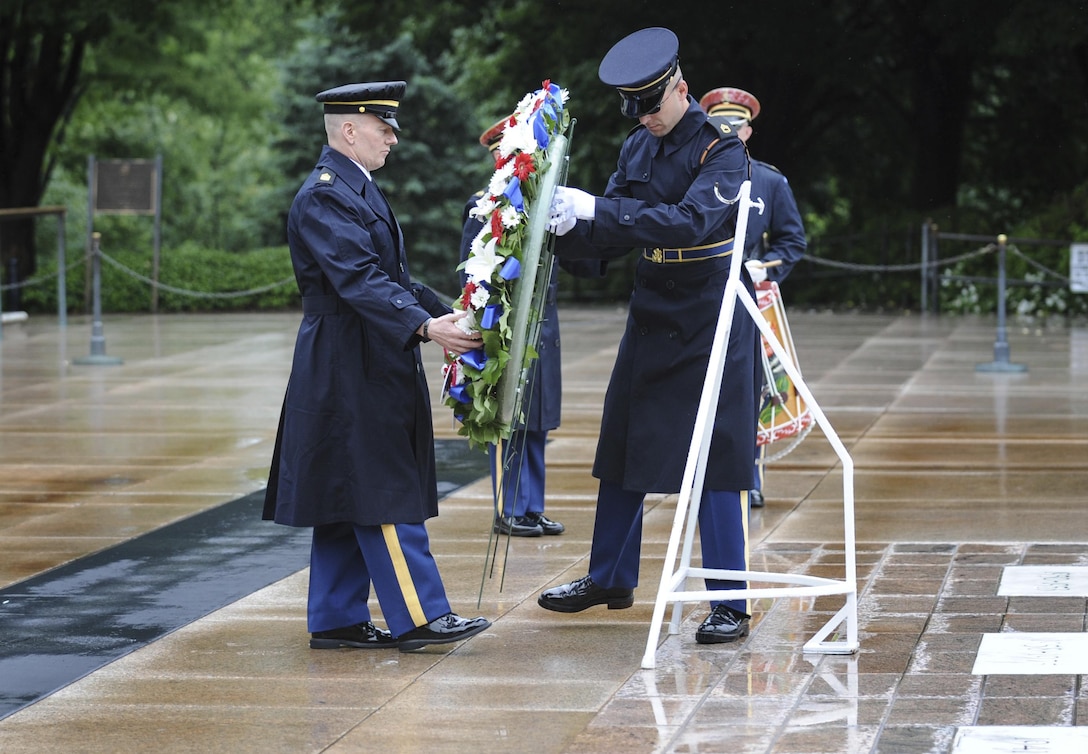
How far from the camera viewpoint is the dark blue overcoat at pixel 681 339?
5.45 metres

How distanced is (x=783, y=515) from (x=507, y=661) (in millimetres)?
3007

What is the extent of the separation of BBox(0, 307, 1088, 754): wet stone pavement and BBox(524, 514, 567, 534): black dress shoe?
0.30ft

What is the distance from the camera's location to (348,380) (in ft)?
17.4

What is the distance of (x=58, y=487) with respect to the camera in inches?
352

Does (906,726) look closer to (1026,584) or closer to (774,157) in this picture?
(1026,584)

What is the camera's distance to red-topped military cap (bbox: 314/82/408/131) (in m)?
5.29

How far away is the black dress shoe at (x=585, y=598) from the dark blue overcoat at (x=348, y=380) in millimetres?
687

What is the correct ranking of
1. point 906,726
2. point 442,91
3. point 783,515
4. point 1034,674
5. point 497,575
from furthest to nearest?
point 442,91
point 783,515
point 497,575
point 1034,674
point 906,726

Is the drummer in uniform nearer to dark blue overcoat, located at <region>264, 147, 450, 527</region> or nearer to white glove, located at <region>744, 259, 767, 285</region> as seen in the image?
white glove, located at <region>744, 259, 767, 285</region>

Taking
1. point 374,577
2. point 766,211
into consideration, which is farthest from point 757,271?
point 374,577

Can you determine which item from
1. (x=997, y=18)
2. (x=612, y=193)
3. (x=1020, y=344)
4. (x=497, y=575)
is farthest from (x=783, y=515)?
(x=997, y=18)

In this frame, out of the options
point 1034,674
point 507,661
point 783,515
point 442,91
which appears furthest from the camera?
point 442,91

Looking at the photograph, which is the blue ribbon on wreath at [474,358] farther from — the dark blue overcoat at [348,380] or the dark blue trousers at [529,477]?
the dark blue trousers at [529,477]

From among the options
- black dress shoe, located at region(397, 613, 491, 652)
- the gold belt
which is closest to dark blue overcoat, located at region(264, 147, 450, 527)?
black dress shoe, located at region(397, 613, 491, 652)
